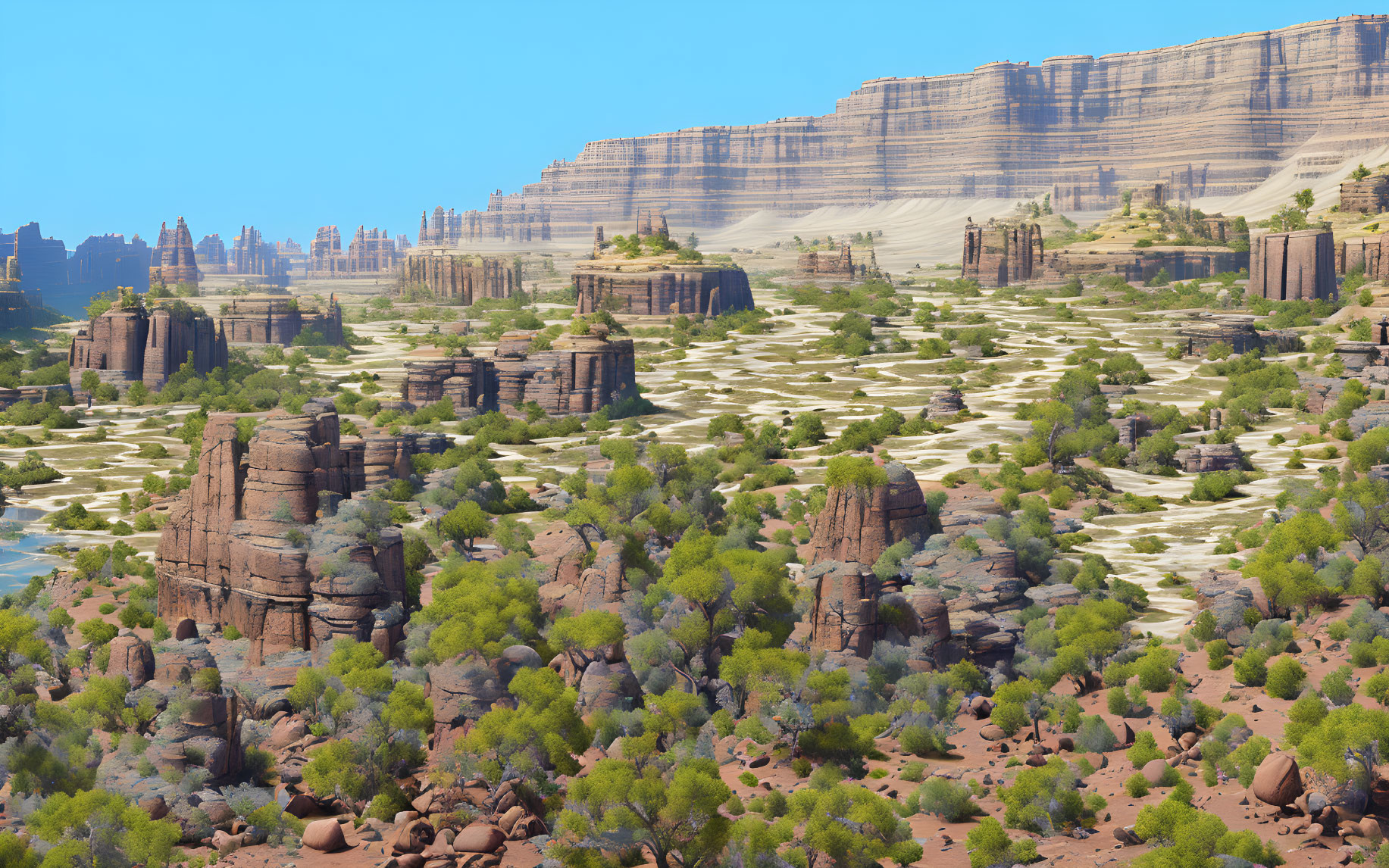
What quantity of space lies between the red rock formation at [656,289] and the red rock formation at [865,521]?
101 meters

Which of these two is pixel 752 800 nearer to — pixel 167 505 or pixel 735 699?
pixel 735 699

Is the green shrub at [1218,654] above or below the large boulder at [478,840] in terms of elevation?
above

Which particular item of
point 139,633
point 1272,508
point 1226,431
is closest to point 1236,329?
point 1226,431

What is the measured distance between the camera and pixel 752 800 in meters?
29.0

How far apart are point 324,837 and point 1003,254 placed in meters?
170

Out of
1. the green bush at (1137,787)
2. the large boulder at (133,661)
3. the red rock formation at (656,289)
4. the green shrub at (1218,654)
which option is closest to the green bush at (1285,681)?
the green shrub at (1218,654)

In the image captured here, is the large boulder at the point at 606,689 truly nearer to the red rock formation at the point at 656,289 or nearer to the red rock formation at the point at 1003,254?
the red rock formation at the point at 656,289

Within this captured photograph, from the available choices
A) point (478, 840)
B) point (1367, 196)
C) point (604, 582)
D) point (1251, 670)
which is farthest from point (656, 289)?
point (478, 840)

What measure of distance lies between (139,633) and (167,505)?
1919 centimetres

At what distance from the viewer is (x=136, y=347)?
108 m

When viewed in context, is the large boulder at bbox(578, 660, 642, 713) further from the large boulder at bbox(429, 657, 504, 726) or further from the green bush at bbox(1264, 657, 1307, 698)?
the green bush at bbox(1264, 657, 1307, 698)

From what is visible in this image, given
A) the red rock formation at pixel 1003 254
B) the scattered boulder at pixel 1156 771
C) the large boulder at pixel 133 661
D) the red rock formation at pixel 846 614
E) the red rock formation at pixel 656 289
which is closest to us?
the scattered boulder at pixel 1156 771

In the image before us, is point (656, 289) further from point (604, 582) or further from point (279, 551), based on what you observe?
point (279, 551)

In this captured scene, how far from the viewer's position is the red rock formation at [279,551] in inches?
1513
